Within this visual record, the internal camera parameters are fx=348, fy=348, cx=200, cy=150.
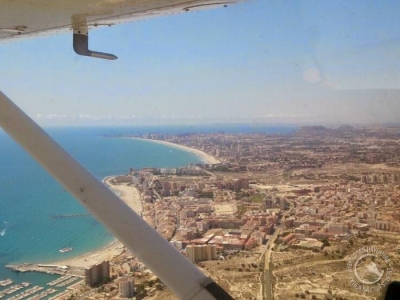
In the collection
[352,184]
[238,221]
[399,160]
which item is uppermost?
[399,160]

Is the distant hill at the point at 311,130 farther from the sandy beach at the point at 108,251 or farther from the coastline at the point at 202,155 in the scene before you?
the sandy beach at the point at 108,251

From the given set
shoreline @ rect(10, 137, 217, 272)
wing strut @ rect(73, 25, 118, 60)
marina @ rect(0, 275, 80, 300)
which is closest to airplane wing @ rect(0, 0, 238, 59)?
wing strut @ rect(73, 25, 118, 60)

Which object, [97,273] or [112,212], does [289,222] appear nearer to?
[97,273]

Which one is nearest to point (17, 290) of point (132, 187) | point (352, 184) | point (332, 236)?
point (132, 187)

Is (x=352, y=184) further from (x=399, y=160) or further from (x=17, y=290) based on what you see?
(x=17, y=290)

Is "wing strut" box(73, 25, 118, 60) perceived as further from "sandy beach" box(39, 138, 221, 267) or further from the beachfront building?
the beachfront building
